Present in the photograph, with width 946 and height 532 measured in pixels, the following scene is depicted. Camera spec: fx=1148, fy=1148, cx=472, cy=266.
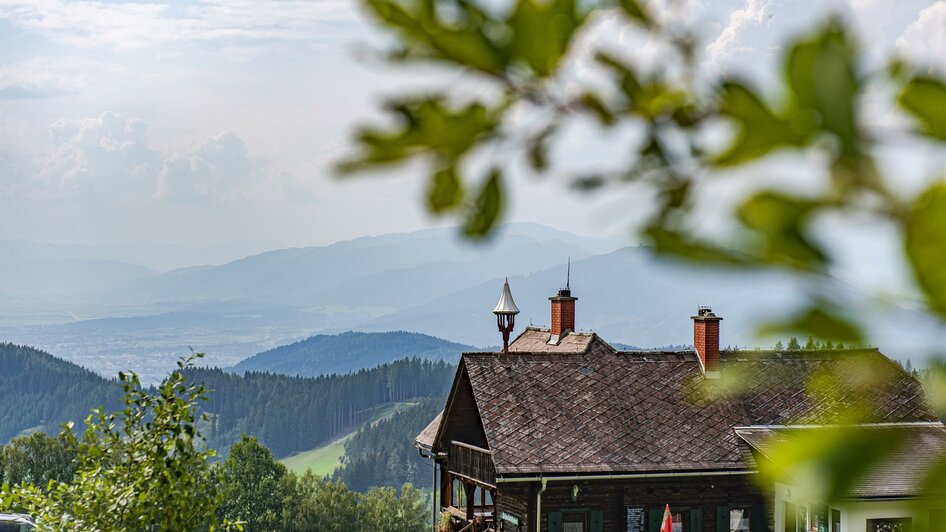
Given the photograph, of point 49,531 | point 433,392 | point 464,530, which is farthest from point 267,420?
point 49,531

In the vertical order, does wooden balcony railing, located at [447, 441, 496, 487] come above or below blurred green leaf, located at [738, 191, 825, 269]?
below

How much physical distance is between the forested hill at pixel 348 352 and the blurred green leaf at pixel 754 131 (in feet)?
564

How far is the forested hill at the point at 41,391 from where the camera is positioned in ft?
405

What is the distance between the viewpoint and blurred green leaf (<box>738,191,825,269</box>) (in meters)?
0.51

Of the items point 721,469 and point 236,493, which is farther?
point 236,493

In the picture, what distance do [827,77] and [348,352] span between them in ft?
615

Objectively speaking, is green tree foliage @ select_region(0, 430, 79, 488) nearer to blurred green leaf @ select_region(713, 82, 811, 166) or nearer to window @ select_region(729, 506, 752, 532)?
window @ select_region(729, 506, 752, 532)

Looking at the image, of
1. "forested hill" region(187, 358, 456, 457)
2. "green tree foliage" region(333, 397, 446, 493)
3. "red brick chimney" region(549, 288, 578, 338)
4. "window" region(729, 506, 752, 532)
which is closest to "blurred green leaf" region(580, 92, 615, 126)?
"window" region(729, 506, 752, 532)

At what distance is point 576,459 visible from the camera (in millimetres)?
21516

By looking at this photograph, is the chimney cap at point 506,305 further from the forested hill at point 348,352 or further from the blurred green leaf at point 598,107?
the forested hill at point 348,352

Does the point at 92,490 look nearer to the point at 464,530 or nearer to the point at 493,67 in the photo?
the point at 493,67

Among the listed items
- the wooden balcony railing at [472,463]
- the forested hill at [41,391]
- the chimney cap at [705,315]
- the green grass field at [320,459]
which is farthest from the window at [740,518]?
the forested hill at [41,391]

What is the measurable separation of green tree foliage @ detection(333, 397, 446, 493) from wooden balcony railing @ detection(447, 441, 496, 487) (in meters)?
62.3

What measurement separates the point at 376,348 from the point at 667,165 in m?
186
